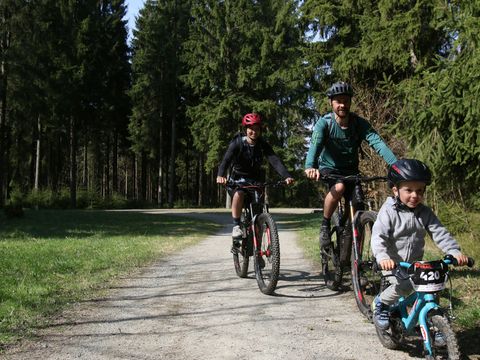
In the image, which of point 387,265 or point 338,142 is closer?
point 387,265

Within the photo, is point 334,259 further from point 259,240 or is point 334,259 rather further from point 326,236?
point 259,240

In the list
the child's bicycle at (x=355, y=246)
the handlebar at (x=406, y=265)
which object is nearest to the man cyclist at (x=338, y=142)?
the child's bicycle at (x=355, y=246)

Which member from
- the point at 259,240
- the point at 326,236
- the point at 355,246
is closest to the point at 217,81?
the point at 259,240

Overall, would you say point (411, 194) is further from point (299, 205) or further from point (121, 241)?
point (299, 205)

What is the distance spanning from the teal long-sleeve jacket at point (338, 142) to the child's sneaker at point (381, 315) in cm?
169

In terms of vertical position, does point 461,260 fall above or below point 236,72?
below

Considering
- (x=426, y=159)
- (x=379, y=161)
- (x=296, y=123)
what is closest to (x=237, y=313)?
(x=426, y=159)

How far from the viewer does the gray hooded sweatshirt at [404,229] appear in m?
3.47

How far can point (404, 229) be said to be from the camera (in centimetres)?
349

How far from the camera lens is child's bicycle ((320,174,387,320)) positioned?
14.7ft

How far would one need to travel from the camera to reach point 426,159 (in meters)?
7.59

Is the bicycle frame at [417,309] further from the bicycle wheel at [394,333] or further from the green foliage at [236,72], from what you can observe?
the green foliage at [236,72]

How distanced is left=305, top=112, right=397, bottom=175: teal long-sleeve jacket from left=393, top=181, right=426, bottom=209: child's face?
142cm

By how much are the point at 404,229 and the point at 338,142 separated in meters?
1.80
